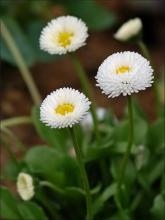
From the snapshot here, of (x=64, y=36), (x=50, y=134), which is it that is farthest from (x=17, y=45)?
(x=64, y=36)

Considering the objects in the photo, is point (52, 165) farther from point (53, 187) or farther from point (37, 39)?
point (37, 39)

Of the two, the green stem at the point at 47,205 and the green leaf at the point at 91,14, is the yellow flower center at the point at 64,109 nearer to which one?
the green stem at the point at 47,205

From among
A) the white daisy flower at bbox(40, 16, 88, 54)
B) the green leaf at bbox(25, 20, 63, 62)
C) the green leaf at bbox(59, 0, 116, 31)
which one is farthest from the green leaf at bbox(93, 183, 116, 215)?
the green leaf at bbox(59, 0, 116, 31)

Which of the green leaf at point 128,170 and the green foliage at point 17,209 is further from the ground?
the green leaf at point 128,170

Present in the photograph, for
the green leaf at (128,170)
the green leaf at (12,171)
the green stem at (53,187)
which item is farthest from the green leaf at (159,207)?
the green leaf at (12,171)

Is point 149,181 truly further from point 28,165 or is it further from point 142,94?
point 142,94

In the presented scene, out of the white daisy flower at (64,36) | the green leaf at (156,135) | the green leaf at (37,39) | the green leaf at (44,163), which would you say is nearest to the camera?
the white daisy flower at (64,36)
